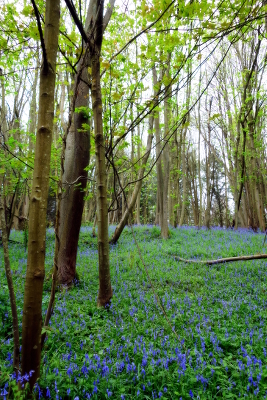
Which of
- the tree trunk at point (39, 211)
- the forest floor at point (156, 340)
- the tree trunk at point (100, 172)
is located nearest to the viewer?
the tree trunk at point (39, 211)

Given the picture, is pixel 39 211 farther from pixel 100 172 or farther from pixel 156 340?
pixel 156 340

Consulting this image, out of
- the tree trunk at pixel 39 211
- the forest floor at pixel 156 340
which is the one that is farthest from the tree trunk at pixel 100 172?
the tree trunk at pixel 39 211

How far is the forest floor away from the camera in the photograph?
6.98 feet

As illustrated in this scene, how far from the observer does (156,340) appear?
2934mm

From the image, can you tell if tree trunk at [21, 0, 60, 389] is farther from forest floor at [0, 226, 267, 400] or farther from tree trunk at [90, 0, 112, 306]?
tree trunk at [90, 0, 112, 306]

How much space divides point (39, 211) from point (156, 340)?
7.44 ft

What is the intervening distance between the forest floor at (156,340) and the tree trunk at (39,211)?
0.75 feet

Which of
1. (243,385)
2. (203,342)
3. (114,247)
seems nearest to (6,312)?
(203,342)

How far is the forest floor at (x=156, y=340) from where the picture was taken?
6.98 ft

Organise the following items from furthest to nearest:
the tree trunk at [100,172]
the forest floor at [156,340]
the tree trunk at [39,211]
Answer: the tree trunk at [100,172] → the forest floor at [156,340] → the tree trunk at [39,211]

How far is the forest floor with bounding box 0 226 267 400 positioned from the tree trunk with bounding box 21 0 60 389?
0.23 metres

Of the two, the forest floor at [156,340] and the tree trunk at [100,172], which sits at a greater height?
the tree trunk at [100,172]

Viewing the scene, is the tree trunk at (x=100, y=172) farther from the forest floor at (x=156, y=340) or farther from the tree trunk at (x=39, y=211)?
the tree trunk at (x=39, y=211)

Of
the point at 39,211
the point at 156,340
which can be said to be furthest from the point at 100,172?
the point at 156,340
